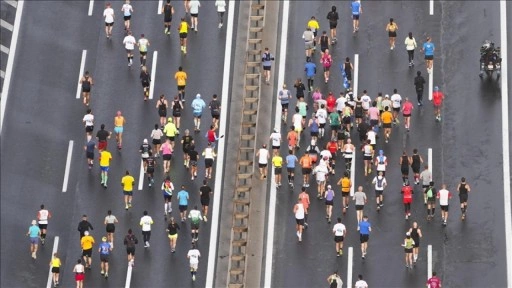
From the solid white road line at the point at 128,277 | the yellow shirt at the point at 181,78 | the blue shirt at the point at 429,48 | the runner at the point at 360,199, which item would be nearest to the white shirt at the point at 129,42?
the yellow shirt at the point at 181,78

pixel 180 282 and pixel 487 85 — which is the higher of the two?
pixel 487 85

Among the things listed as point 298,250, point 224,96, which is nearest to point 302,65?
point 224,96

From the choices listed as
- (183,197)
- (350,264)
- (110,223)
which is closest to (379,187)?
(350,264)

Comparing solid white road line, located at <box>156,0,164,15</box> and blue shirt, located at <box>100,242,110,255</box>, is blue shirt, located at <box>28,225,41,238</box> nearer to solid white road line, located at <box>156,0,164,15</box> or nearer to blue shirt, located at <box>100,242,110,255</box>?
blue shirt, located at <box>100,242,110,255</box>

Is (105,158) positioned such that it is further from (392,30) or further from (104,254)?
(392,30)

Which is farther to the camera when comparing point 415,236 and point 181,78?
point 181,78

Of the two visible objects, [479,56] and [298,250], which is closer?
[298,250]

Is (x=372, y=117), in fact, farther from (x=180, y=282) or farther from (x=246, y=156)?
(x=180, y=282)
